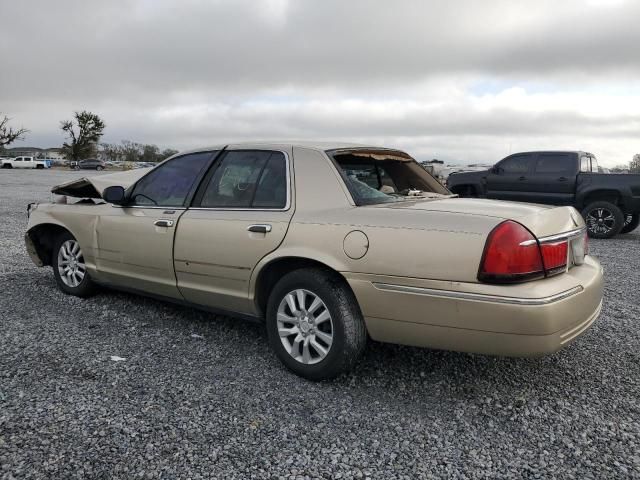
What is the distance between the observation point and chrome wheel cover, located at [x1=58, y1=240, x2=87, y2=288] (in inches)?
197

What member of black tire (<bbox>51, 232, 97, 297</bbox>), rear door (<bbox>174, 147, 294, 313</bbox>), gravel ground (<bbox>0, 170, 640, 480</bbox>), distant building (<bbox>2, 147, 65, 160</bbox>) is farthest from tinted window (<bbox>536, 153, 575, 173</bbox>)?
distant building (<bbox>2, 147, 65, 160</bbox>)

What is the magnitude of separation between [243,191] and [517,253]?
1.94m

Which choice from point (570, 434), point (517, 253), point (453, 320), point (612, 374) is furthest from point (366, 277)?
point (612, 374)

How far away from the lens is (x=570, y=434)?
2723 millimetres

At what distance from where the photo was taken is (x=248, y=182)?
148 inches

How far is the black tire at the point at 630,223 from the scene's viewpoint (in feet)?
35.8

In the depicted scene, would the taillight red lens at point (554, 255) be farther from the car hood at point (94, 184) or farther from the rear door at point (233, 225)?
the car hood at point (94, 184)

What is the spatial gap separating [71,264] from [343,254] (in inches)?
128

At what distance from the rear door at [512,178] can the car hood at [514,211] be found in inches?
345

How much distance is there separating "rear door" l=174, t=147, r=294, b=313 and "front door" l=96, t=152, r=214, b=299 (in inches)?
5.7

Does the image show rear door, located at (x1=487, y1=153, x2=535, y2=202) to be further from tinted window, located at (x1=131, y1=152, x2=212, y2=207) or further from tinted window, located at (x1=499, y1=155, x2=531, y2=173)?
tinted window, located at (x1=131, y1=152, x2=212, y2=207)

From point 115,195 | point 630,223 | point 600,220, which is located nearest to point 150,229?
point 115,195

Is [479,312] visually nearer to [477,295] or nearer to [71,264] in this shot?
[477,295]

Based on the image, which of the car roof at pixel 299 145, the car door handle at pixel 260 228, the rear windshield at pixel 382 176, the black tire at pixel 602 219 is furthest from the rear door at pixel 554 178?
the car door handle at pixel 260 228
